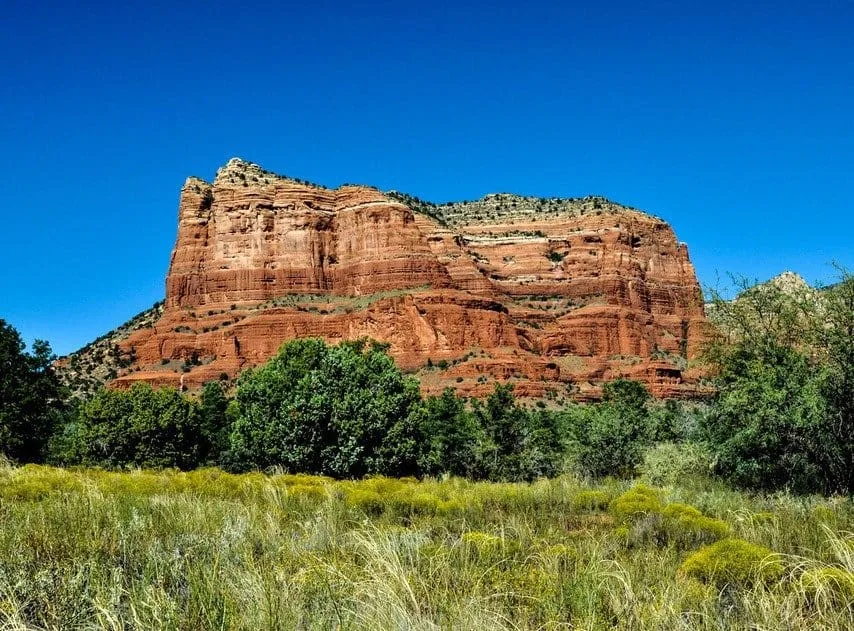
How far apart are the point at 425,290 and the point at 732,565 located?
283 ft

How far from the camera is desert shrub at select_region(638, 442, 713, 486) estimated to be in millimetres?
20322

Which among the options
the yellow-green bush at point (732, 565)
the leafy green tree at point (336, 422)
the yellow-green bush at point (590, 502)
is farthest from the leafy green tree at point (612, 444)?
the yellow-green bush at point (732, 565)

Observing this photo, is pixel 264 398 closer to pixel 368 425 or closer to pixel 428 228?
pixel 368 425

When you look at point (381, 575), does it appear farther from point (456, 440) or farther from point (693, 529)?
point (456, 440)

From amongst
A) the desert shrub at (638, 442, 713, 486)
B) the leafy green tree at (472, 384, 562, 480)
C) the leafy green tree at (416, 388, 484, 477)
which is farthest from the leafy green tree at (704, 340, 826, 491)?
the leafy green tree at (416, 388, 484, 477)

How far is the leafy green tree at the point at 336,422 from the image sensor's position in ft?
87.7

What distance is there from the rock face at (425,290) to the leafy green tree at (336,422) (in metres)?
47.7

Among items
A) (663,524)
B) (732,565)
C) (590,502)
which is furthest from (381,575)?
(590,502)

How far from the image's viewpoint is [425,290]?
3634 inches

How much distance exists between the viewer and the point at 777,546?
7.64 meters

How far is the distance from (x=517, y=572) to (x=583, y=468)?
101 feet

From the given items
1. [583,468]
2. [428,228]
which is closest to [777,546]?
[583,468]

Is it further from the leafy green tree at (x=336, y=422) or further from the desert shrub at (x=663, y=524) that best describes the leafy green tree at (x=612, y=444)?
the desert shrub at (x=663, y=524)

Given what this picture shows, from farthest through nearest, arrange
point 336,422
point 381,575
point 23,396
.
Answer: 1. point 23,396
2. point 336,422
3. point 381,575
